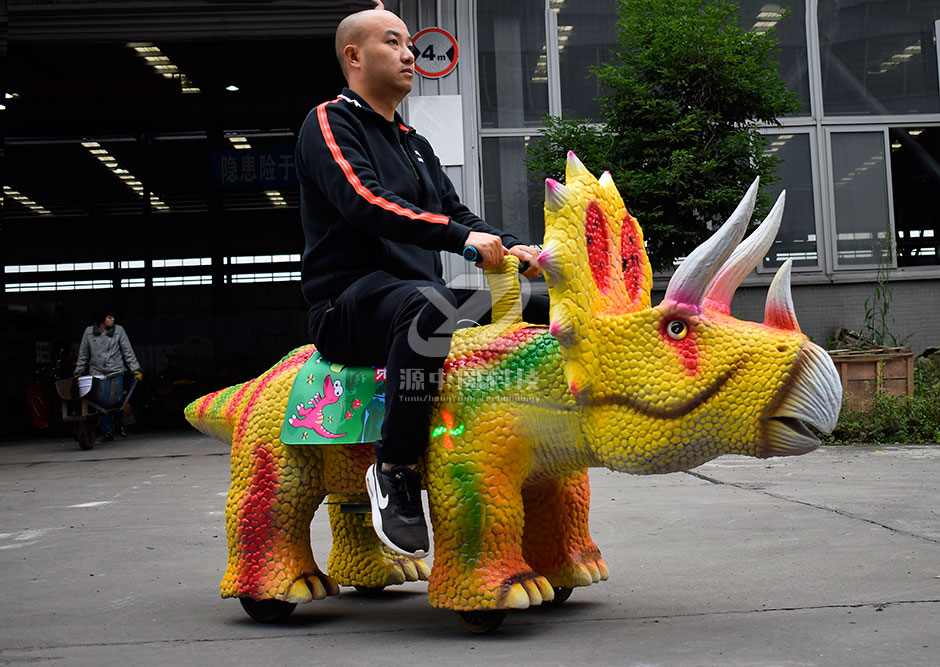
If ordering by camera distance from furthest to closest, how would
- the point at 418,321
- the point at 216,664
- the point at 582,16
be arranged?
the point at 582,16 → the point at 418,321 → the point at 216,664

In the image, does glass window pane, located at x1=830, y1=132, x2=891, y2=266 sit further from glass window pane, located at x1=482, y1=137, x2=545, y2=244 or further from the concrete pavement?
the concrete pavement

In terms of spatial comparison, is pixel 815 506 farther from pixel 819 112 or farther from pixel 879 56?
pixel 879 56

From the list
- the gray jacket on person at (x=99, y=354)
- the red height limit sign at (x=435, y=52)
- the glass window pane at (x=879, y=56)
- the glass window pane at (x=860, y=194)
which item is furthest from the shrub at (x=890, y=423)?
the gray jacket on person at (x=99, y=354)

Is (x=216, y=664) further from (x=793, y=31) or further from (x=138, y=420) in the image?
(x=138, y=420)

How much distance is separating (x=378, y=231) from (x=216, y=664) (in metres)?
1.22

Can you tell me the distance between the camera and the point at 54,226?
26453 mm

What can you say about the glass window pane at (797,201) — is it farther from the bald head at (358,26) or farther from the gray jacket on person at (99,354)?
the bald head at (358,26)

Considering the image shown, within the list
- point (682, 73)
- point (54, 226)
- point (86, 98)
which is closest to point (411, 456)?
point (682, 73)

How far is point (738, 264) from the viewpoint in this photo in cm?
259

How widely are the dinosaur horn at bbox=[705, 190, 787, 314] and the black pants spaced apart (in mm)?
733

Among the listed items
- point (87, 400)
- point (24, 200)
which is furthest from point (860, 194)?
point (24, 200)

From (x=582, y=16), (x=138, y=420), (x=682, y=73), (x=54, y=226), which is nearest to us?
(x=682, y=73)

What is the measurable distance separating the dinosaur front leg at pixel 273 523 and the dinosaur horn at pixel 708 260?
4.06ft

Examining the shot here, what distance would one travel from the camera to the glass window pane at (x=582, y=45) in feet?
33.6
